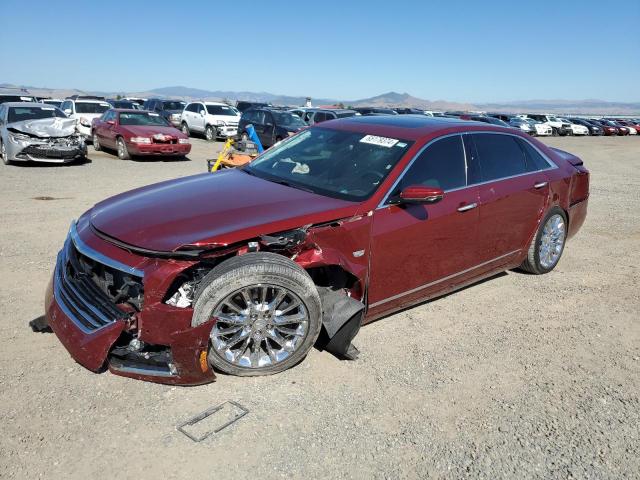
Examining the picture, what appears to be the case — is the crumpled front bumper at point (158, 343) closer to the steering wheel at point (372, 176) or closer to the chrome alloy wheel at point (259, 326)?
the chrome alloy wheel at point (259, 326)

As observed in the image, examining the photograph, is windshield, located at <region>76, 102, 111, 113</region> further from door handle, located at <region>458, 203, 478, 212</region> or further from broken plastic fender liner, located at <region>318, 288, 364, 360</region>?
broken plastic fender liner, located at <region>318, 288, 364, 360</region>

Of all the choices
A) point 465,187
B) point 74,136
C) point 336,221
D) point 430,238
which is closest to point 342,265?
point 336,221

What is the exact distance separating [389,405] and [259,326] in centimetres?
94

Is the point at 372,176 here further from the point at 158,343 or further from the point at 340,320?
the point at 158,343

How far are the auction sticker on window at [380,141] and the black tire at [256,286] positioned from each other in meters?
1.47

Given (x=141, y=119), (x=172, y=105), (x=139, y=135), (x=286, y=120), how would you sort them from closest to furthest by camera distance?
(x=139, y=135), (x=141, y=119), (x=286, y=120), (x=172, y=105)

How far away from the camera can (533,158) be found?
203 inches

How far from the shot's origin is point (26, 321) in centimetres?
391

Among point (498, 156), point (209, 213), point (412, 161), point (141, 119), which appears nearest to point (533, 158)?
point (498, 156)

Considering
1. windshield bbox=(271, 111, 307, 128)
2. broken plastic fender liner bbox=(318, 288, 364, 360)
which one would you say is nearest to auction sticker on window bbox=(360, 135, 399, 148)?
broken plastic fender liner bbox=(318, 288, 364, 360)

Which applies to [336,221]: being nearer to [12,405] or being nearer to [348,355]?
[348,355]

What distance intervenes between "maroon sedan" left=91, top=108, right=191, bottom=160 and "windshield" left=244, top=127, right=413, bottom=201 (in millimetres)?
10304

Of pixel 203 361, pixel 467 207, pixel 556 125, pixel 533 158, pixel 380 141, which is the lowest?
pixel 203 361

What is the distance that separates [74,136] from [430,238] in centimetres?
1151
